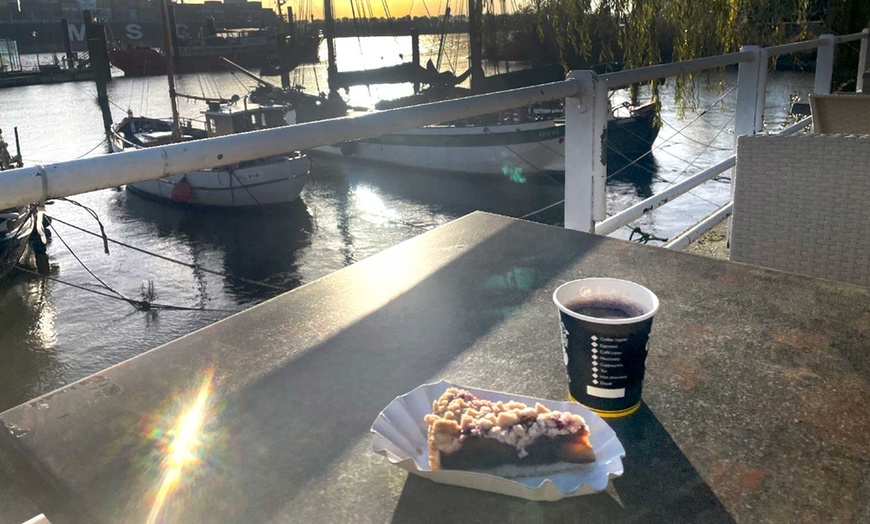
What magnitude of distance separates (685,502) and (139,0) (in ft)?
491

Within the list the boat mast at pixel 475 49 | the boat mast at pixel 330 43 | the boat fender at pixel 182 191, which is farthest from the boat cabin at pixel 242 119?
the boat mast at pixel 475 49

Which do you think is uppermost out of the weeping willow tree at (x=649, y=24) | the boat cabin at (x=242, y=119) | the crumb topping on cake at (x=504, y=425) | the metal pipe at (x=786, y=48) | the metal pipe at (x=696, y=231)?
the weeping willow tree at (x=649, y=24)

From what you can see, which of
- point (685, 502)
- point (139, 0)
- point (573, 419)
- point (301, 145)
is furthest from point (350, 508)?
point (139, 0)

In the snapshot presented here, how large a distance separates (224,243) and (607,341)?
2462 centimetres

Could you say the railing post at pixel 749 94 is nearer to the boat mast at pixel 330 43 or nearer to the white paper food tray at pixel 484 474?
the white paper food tray at pixel 484 474

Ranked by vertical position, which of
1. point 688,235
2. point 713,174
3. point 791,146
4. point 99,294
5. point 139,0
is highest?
point 139,0

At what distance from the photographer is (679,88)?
5.60 metres

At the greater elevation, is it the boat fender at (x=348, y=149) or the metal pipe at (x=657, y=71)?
the metal pipe at (x=657, y=71)

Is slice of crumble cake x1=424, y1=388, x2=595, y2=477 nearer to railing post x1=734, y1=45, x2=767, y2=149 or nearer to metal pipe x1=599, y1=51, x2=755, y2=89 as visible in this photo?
metal pipe x1=599, y1=51, x2=755, y2=89

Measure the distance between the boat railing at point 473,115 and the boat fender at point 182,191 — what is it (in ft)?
83.7

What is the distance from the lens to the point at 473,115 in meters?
2.29

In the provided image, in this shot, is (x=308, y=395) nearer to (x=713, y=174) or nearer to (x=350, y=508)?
(x=350, y=508)

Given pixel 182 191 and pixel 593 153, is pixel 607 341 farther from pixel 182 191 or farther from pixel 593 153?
pixel 182 191

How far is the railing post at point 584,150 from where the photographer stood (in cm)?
277
